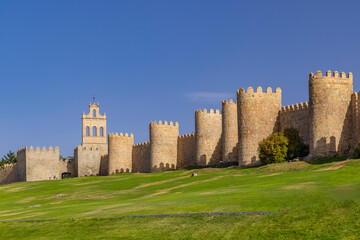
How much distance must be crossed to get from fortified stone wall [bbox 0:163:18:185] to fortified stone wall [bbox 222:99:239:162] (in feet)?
120

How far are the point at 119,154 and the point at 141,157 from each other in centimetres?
342

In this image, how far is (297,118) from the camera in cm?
4956

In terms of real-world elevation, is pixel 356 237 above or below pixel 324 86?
below

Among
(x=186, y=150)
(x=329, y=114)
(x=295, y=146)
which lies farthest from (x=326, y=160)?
(x=186, y=150)

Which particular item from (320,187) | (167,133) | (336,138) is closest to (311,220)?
(320,187)

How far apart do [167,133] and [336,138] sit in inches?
1054

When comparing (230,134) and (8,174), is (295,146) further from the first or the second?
(8,174)

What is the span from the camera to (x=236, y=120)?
56281 mm

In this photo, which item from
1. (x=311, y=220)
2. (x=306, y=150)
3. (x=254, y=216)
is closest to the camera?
(x=311, y=220)

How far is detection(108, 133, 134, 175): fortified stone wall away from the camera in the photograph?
7375 cm

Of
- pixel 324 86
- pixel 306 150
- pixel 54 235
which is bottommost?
pixel 54 235

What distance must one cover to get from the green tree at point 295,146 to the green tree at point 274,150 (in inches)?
24.7

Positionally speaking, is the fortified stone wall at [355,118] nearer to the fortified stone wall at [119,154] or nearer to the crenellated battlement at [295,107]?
the crenellated battlement at [295,107]

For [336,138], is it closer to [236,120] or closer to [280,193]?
[236,120]
